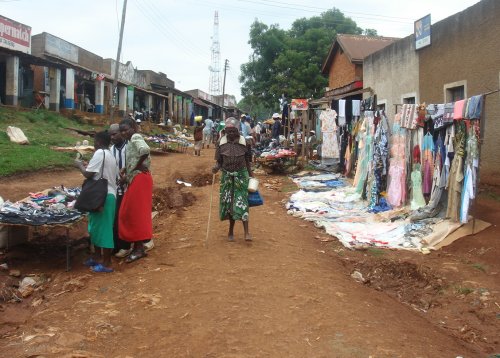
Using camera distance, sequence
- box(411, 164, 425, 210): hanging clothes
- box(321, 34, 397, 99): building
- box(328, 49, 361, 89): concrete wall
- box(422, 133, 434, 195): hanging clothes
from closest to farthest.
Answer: box(422, 133, 434, 195): hanging clothes
box(411, 164, 425, 210): hanging clothes
box(321, 34, 397, 99): building
box(328, 49, 361, 89): concrete wall

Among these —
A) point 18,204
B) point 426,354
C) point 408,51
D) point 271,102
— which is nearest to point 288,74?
point 271,102

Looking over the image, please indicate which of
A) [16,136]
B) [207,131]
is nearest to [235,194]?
[16,136]

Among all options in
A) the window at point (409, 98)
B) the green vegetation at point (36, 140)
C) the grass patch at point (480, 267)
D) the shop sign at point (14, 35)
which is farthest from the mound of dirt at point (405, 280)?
the shop sign at point (14, 35)

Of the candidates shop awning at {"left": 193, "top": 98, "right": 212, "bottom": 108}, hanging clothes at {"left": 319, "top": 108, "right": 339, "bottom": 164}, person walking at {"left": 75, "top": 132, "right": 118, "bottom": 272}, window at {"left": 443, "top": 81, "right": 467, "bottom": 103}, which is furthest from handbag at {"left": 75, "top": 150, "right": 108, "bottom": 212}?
shop awning at {"left": 193, "top": 98, "right": 212, "bottom": 108}

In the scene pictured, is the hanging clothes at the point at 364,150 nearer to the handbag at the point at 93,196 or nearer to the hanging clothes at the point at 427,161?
the hanging clothes at the point at 427,161

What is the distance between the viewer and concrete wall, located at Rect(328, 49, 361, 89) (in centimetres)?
1941

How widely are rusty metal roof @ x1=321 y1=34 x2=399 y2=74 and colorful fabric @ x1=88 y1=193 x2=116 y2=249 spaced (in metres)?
15.2

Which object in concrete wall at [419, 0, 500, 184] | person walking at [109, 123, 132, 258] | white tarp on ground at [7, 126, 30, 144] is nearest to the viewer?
person walking at [109, 123, 132, 258]

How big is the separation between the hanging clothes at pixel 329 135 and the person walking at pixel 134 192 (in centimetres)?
821

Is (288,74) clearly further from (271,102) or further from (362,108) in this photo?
(362,108)

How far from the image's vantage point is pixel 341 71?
20.8 m

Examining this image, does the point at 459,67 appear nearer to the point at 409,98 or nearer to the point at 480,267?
the point at 409,98

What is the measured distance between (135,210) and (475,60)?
762cm

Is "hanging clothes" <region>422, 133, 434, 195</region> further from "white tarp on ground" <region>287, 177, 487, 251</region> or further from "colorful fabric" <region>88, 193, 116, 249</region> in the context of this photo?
"colorful fabric" <region>88, 193, 116, 249</region>
